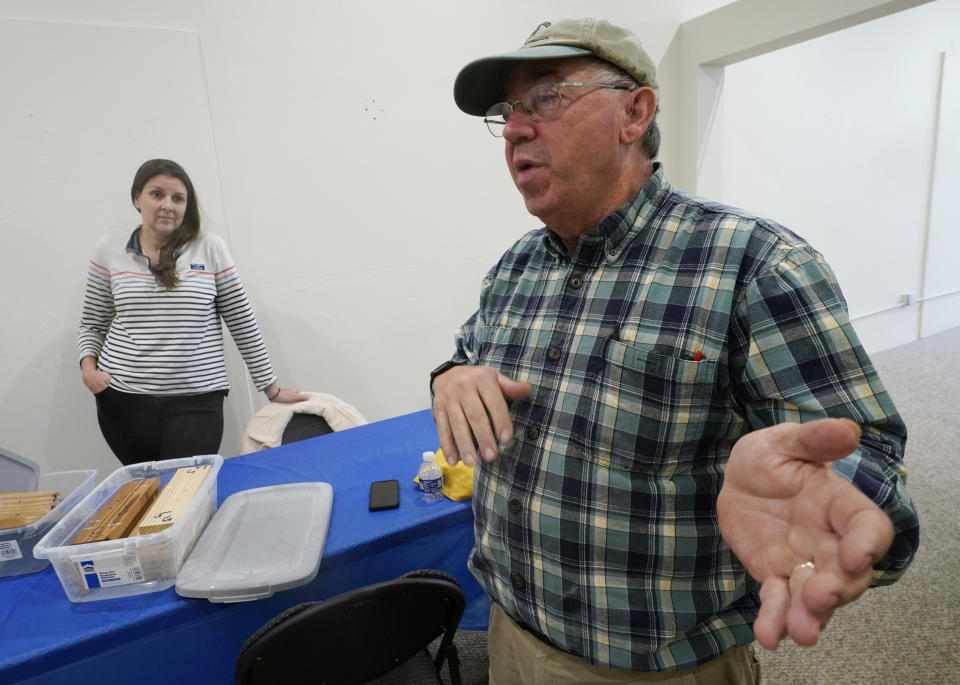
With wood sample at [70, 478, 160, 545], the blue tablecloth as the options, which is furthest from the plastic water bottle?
wood sample at [70, 478, 160, 545]

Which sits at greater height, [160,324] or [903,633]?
[160,324]

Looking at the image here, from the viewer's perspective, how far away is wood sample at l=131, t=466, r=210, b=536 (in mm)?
1032

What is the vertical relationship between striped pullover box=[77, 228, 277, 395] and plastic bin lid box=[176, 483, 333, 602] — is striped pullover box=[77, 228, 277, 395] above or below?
above

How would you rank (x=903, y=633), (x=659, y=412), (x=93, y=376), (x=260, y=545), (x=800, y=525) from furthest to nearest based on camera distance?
(x=93, y=376) < (x=903, y=633) < (x=260, y=545) < (x=659, y=412) < (x=800, y=525)

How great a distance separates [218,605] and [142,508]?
293 millimetres

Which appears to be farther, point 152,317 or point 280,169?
point 280,169

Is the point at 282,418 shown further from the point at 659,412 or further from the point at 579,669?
the point at 659,412

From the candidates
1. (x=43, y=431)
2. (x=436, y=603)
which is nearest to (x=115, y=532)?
(x=436, y=603)

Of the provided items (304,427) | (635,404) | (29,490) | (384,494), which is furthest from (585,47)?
(304,427)

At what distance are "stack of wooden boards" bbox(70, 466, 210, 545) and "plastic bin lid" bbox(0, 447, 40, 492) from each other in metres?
0.25

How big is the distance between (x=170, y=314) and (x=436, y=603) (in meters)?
1.63

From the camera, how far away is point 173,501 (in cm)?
113

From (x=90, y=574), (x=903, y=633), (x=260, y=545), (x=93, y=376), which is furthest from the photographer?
(x=93, y=376)

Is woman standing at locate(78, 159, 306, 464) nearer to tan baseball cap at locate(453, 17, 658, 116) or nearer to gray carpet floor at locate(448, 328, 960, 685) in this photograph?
gray carpet floor at locate(448, 328, 960, 685)
